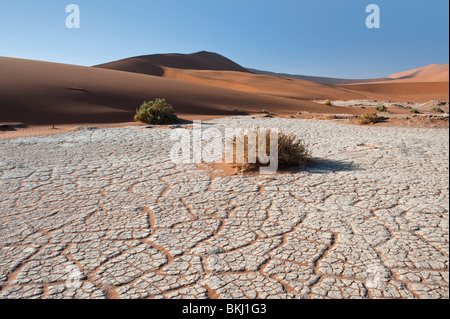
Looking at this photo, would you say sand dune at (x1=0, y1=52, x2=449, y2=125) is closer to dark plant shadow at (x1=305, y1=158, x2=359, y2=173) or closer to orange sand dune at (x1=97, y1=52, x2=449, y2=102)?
dark plant shadow at (x1=305, y1=158, x2=359, y2=173)

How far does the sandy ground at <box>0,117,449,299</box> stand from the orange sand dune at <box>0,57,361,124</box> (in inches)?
266

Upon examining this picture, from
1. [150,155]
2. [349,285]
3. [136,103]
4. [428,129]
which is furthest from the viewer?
[136,103]

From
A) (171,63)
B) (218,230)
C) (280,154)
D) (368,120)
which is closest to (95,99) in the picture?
(368,120)

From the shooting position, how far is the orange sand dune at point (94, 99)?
39.8 ft

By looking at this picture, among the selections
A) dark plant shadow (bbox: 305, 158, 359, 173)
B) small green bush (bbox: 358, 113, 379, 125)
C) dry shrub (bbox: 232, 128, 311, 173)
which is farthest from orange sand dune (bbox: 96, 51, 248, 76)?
dark plant shadow (bbox: 305, 158, 359, 173)

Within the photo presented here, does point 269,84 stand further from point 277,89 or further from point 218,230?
point 218,230

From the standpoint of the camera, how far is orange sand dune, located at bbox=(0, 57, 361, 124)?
12.1 meters

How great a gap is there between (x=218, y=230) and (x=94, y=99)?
13.0 m

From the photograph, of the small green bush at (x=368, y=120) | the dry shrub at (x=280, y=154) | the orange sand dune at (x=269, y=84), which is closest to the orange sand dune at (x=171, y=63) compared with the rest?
the orange sand dune at (x=269, y=84)
